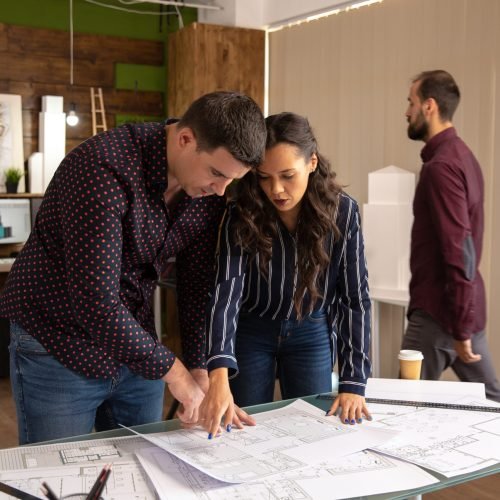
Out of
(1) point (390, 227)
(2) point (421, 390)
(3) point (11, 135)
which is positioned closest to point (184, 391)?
(2) point (421, 390)

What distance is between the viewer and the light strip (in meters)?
4.77

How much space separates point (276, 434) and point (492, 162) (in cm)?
278

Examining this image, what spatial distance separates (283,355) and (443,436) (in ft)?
1.84

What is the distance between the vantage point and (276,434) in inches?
63.9

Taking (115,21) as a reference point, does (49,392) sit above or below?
below

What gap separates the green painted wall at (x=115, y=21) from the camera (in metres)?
5.58

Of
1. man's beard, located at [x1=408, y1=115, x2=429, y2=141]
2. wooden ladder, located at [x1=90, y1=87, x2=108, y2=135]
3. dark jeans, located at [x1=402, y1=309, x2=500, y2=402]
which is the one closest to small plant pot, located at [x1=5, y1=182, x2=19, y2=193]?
wooden ladder, located at [x1=90, y1=87, x2=108, y2=135]

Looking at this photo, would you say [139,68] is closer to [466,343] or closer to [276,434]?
[466,343]

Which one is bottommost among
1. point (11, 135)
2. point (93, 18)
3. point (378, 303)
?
point (378, 303)

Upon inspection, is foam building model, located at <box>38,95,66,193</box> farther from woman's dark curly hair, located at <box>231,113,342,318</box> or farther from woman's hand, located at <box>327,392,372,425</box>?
woman's hand, located at <box>327,392,372,425</box>

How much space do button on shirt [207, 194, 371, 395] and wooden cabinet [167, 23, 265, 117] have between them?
3.53 metres

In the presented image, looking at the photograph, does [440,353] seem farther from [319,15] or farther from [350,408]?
[319,15]

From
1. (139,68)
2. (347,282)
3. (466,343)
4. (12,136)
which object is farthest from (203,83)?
(347,282)

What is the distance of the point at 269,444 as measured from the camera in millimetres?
1557
